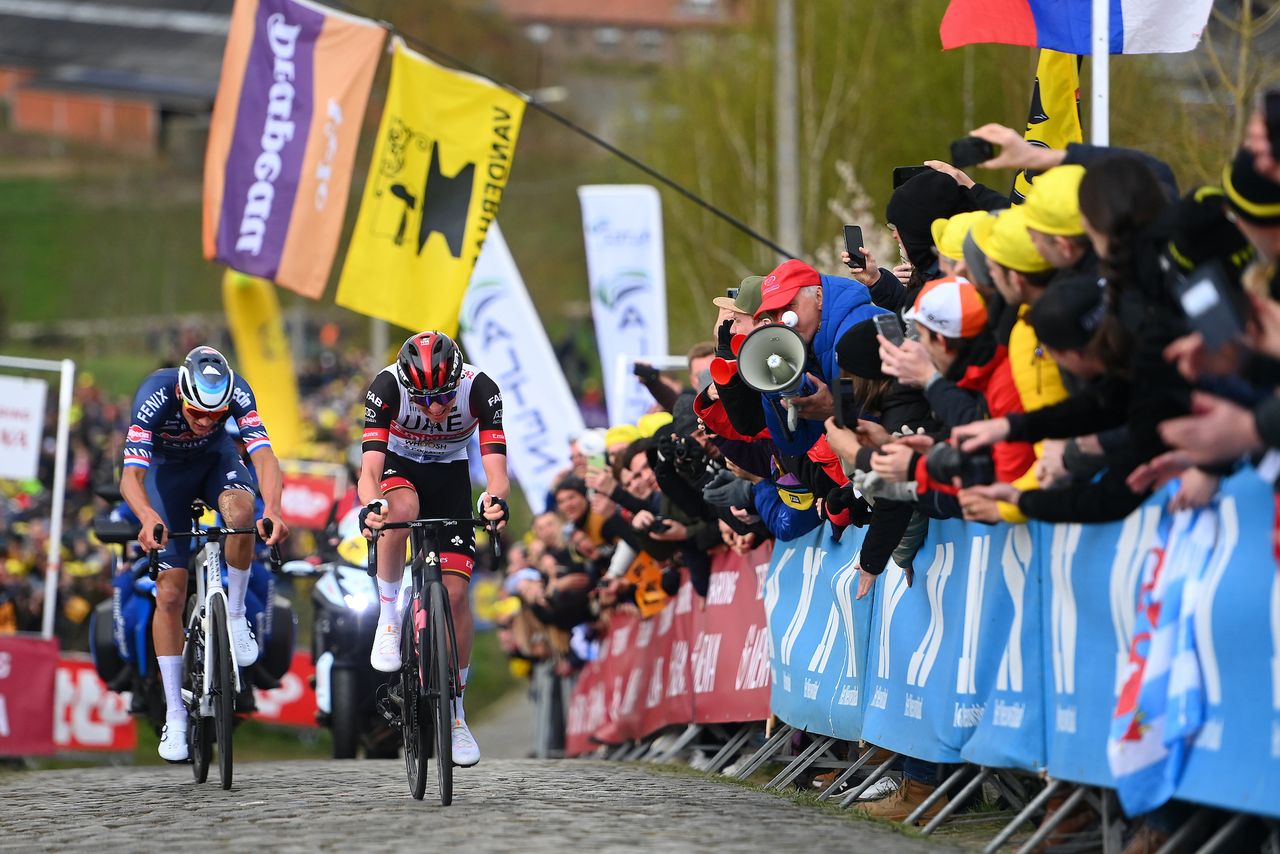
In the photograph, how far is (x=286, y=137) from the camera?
16891 mm

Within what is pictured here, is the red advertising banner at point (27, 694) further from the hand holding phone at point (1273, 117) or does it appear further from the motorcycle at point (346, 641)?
the hand holding phone at point (1273, 117)

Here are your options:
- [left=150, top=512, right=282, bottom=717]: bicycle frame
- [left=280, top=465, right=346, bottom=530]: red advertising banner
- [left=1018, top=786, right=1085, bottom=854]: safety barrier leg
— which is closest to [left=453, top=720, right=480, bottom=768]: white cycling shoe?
[left=150, top=512, right=282, bottom=717]: bicycle frame

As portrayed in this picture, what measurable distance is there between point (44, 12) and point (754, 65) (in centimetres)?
3186

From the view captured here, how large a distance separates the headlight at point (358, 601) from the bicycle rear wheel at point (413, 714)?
5.07 m

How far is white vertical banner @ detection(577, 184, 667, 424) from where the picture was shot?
65.8 ft

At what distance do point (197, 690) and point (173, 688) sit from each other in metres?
0.36

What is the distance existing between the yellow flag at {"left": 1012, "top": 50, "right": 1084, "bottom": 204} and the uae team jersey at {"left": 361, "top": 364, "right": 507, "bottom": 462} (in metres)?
3.38

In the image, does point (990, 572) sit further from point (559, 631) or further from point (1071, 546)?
point (559, 631)

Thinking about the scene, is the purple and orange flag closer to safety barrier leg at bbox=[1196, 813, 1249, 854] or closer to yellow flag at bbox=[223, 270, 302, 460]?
safety barrier leg at bbox=[1196, 813, 1249, 854]

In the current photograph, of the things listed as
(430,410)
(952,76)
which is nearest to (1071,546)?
(430,410)

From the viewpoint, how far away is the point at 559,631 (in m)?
19.0

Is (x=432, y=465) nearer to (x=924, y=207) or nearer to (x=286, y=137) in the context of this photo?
(x=924, y=207)

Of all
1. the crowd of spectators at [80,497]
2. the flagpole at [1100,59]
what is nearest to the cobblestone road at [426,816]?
the crowd of spectators at [80,497]

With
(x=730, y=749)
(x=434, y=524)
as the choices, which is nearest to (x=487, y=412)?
(x=434, y=524)
